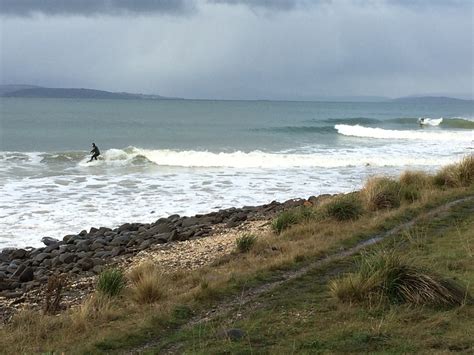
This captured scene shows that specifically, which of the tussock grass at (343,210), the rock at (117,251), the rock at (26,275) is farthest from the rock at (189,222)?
the rock at (26,275)

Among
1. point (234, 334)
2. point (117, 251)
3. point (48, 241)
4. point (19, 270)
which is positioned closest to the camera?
point (234, 334)

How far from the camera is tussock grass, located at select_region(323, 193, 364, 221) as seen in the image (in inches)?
454

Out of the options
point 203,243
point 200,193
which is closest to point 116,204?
point 200,193

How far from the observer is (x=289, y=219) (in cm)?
1152

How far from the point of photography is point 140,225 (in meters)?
14.6

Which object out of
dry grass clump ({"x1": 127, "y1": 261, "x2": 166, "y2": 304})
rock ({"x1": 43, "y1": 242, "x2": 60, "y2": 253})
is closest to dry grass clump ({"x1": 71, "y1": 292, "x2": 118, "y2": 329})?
dry grass clump ({"x1": 127, "y1": 261, "x2": 166, "y2": 304})

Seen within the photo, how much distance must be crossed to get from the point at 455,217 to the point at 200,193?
10.4 m

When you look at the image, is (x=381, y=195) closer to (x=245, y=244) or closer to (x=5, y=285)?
(x=245, y=244)

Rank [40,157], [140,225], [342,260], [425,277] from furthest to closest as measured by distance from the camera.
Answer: [40,157] < [140,225] < [342,260] < [425,277]

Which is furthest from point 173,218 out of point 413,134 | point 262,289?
point 413,134

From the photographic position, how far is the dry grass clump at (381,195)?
1254 cm

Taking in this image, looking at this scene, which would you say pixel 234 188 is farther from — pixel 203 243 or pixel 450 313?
pixel 450 313

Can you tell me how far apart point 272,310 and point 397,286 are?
140cm

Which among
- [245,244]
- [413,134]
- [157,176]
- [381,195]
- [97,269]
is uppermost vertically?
[381,195]
